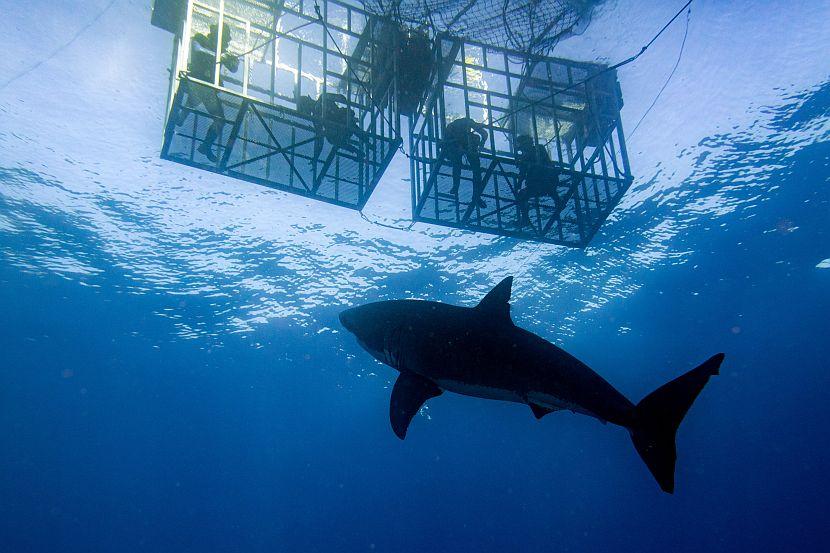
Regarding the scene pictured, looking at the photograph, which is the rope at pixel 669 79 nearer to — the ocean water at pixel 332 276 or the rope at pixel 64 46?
the ocean water at pixel 332 276

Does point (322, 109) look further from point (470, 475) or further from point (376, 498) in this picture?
point (376, 498)

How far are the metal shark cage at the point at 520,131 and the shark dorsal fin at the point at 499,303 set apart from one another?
5.62 m

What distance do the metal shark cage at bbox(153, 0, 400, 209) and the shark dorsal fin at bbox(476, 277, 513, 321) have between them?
5.50 meters

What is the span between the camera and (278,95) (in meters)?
8.43

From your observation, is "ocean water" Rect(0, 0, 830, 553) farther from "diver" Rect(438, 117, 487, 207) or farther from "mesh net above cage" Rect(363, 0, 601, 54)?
"diver" Rect(438, 117, 487, 207)

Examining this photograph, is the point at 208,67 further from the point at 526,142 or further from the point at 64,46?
the point at 526,142

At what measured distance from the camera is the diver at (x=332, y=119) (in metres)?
7.79

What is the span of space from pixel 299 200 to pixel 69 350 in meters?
29.5

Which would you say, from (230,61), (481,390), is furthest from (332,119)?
(481,390)

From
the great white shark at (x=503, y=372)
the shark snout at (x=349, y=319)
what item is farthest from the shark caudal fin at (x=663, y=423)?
the shark snout at (x=349, y=319)

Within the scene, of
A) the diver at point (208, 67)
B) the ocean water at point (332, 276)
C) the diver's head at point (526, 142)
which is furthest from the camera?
the ocean water at point (332, 276)

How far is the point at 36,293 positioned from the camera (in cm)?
2380

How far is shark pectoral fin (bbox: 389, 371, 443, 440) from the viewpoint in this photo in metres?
3.53

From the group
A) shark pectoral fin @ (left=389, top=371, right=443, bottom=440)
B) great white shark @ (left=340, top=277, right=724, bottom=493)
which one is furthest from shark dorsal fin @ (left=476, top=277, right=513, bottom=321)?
shark pectoral fin @ (left=389, top=371, right=443, bottom=440)
